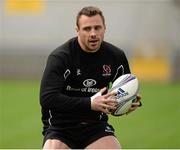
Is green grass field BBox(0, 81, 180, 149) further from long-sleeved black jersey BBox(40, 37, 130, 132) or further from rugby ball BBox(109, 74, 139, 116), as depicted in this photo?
rugby ball BBox(109, 74, 139, 116)

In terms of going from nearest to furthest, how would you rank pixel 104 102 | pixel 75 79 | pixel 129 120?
pixel 104 102 < pixel 75 79 < pixel 129 120

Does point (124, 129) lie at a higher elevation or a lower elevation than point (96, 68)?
lower

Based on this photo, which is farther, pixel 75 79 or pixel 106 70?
pixel 106 70

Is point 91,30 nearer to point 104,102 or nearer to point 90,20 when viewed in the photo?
point 90,20

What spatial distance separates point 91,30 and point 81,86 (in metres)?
0.57

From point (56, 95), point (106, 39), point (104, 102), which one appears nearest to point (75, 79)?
point (56, 95)

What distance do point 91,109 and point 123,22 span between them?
46.1 feet

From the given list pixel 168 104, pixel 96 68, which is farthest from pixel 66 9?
pixel 96 68

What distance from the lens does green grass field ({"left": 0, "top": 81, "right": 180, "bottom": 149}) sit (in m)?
12.7

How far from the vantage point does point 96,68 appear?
727 centimetres

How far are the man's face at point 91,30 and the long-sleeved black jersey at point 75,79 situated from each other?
0.55 feet

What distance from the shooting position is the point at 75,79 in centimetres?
718

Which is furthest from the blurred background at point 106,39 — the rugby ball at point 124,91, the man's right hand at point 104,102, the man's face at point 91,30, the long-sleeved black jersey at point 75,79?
the man's right hand at point 104,102

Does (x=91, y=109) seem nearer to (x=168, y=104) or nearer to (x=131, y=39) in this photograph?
(x=168, y=104)
